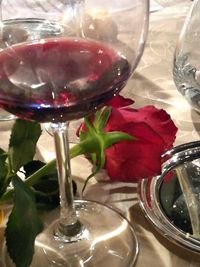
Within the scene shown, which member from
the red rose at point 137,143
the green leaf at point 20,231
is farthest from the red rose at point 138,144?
the green leaf at point 20,231

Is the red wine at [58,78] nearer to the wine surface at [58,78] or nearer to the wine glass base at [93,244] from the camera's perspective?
the wine surface at [58,78]

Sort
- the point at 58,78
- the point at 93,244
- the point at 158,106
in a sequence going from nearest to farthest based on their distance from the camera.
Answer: the point at 58,78 → the point at 93,244 → the point at 158,106

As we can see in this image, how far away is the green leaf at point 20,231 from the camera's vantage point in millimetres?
398

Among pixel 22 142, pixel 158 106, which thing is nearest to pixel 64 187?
pixel 22 142

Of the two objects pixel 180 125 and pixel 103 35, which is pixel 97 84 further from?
pixel 180 125

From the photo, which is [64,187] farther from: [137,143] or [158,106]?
[158,106]

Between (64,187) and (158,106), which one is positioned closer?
(64,187)

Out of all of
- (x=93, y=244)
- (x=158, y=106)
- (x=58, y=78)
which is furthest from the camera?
(x=158, y=106)

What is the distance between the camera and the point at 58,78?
0.39 m

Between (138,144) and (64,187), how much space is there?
8cm

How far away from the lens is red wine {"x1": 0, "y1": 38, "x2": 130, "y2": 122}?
1.26 feet

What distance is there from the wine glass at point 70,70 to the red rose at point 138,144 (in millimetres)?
49

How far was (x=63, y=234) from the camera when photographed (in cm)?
51

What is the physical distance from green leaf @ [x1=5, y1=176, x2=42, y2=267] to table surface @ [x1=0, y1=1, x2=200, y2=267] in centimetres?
8
